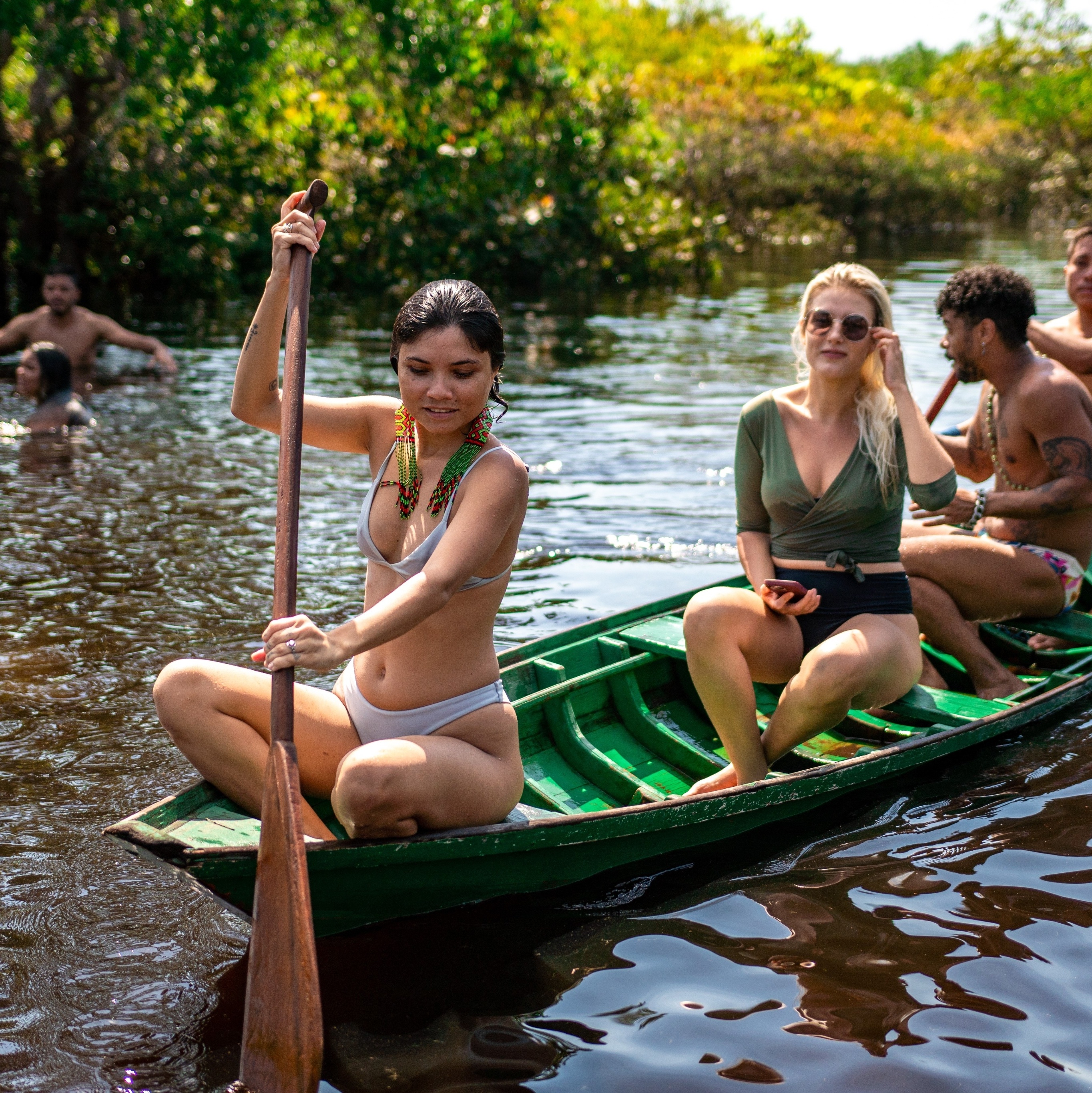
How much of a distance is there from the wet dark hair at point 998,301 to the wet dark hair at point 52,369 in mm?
7609

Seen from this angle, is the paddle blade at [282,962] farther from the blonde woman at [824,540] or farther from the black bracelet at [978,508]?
the black bracelet at [978,508]

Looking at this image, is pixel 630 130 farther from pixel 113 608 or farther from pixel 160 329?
pixel 113 608

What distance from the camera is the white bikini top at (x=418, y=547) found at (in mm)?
3182

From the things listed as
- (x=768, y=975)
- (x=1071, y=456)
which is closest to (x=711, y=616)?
(x=768, y=975)

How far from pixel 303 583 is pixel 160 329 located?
1044 centimetres

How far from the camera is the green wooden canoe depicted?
3.23m

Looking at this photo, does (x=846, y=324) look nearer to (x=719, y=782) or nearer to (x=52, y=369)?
(x=719, y=782)

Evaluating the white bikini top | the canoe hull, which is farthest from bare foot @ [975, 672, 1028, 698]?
the white bikini top

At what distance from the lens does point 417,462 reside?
3.33m

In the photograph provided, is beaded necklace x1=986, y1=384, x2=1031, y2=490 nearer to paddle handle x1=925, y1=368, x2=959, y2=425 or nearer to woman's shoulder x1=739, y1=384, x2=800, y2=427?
paddle handle x1=925, y1=368, x2=959, y2=425

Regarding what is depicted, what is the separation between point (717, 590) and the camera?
427cm

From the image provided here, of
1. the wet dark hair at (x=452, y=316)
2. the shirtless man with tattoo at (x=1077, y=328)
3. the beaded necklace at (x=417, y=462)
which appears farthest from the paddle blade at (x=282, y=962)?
the shirtless man with tattoo at (x=1077, y=328)

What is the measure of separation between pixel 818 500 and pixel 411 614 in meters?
1.95

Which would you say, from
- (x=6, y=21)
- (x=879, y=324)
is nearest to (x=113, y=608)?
(x=879, y=324)
